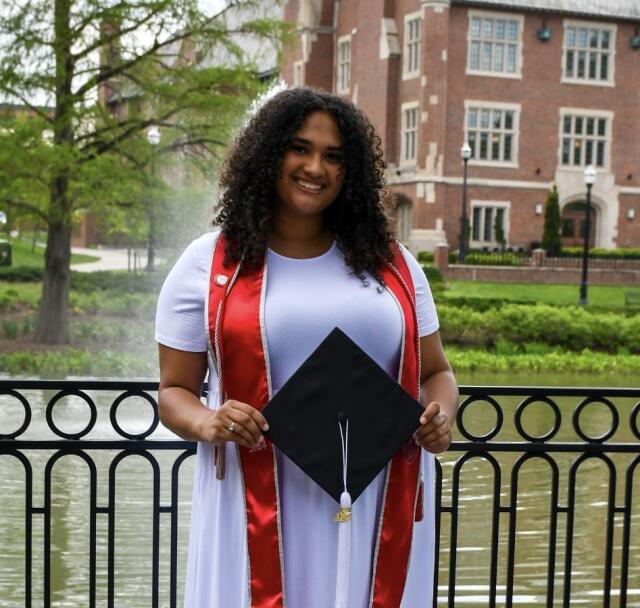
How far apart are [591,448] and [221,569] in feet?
5.95

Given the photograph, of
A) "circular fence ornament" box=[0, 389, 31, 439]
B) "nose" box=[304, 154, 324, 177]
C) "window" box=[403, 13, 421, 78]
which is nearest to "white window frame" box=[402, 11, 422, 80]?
"window" box=[403, 13, 421, 78]

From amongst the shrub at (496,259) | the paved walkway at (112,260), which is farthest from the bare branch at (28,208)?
the shrub at (496,259)

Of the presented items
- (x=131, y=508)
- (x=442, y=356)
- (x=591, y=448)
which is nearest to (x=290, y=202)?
(x=442, y=356)

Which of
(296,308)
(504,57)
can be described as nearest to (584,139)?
(504,57)

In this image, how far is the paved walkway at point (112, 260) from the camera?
38166 mm

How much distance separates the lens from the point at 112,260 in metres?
44.6

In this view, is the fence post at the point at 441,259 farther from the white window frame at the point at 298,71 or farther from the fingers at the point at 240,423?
the fingers at the point at 240,423

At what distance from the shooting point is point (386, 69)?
36.6 metres

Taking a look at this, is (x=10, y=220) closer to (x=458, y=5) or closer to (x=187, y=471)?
(x=187, y=471)

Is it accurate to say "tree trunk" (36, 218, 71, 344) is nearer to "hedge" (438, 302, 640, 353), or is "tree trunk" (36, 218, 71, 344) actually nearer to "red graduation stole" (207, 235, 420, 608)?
"hedge" (438, 302, 640, 353)

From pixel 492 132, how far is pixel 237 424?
1366 inches

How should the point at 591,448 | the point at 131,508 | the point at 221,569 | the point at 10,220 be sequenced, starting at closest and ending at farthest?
the point at 221,569 → the point at 591,448 → the point at 131,508 → the point at 10,220

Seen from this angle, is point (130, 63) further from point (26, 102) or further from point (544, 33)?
point (544, 33)

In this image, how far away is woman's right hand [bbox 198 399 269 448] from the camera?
2.29 m
